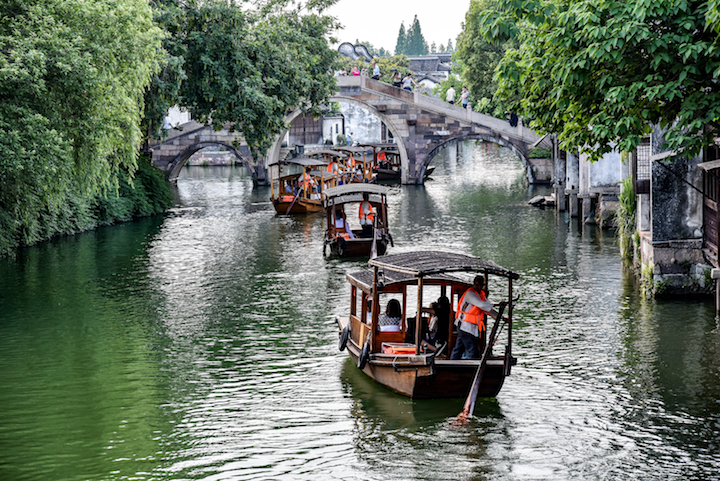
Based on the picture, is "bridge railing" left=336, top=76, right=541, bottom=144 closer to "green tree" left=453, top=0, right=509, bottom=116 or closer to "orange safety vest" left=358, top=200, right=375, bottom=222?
"green tree" left=453, top=0, right=509, bottom=116

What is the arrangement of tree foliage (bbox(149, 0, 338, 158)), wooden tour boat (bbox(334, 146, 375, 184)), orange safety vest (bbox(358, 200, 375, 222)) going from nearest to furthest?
orange safety vest (bbox(358, 200, 375, 222)) → tree foliage (bbox(149, 0, 338, 158)) → wooden tour boat (bbox(334, 146, 375, 184))

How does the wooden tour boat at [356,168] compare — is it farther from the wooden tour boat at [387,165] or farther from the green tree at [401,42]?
the green tree at [401,42]

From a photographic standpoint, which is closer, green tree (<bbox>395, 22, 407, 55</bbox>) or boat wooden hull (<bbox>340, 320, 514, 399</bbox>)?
boat wooden hull (<bbox>340, 320, 514, 399</bbox>)

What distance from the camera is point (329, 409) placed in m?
11.6

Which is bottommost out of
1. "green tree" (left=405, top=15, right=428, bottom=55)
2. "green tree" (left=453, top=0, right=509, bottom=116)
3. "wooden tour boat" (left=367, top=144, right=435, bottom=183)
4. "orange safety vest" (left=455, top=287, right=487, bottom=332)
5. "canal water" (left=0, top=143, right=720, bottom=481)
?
"canal water" (left=0, top=143, right=720, bottom=481)

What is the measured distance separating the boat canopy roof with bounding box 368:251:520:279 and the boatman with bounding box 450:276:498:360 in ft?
0.65

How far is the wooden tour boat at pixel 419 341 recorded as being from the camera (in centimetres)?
1118

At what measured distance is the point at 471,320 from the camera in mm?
11383

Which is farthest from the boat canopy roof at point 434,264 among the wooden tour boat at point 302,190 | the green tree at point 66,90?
the wooden tour boat at point 302,190

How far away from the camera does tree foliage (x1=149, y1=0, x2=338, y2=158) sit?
85.8ft

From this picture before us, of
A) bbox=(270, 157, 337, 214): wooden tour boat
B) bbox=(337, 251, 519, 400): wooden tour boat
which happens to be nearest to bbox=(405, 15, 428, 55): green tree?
bbox=(270, 157, 337, 214): wooden tour boat

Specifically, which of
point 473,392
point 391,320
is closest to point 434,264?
point 391,320

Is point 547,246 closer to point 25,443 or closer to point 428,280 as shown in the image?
point 428,280

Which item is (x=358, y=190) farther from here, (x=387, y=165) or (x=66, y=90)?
(x=387, y=165)
